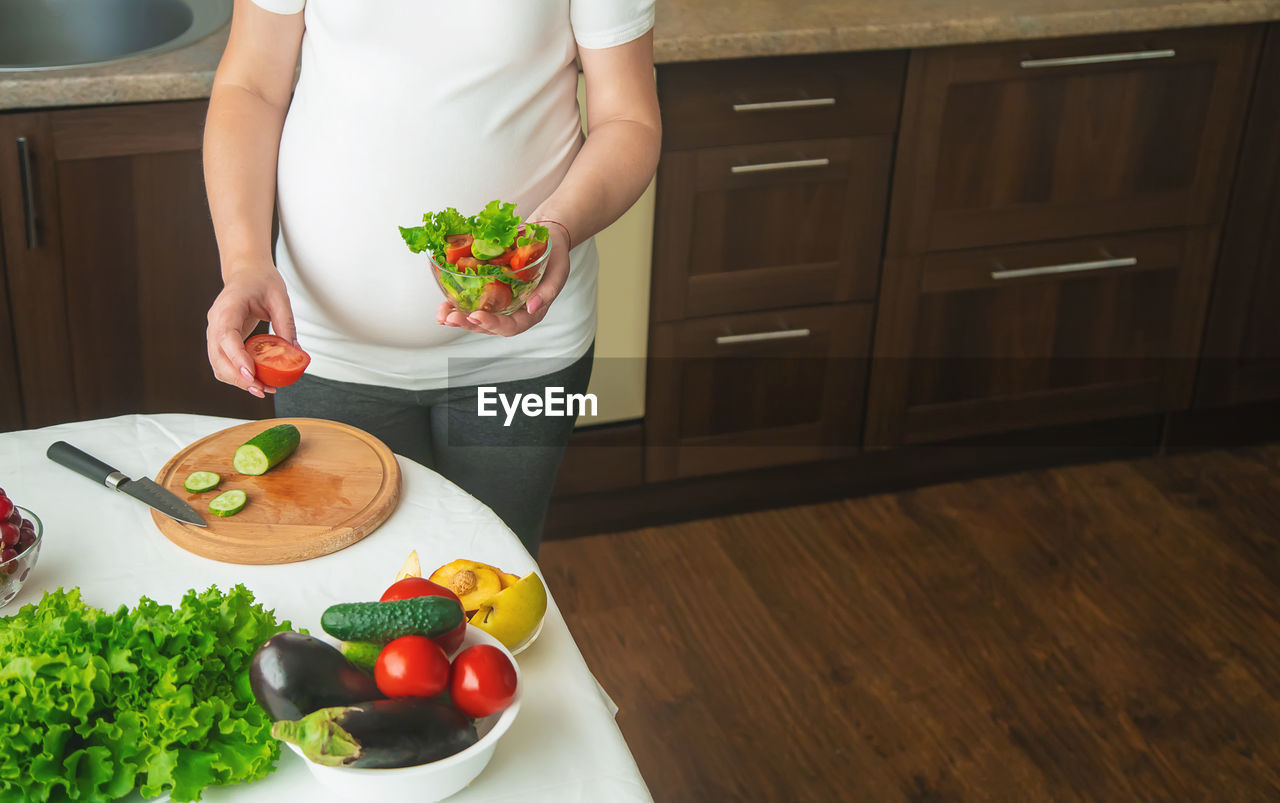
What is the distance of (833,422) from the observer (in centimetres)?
238

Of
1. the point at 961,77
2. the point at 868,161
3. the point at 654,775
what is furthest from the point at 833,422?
the point at 654,775

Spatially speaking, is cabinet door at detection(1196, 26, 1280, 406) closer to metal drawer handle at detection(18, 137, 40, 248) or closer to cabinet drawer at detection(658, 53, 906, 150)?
cabinet drawer at detection(658, 53, 906, 150)

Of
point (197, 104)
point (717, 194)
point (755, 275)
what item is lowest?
point (755, 275)

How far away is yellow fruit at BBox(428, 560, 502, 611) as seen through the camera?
3.15ft

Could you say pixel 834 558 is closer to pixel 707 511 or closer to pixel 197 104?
pixel 707 511

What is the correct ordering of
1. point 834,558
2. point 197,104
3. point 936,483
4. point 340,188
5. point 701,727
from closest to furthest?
point 340,188
point 197,104
point 701,727
point 834,558
point 936,483

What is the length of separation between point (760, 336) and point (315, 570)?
1.29 metres

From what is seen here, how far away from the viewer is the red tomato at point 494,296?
3.57 ft

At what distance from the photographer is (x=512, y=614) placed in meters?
0.95

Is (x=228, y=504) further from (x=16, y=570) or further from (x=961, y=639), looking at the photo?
(x=961, y=639)

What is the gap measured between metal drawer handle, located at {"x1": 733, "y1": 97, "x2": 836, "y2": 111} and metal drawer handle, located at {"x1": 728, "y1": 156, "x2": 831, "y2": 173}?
92mm

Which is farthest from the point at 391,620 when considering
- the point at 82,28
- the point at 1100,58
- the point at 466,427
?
the point at 1100,58

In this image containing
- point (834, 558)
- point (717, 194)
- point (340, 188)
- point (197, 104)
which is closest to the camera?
point (340, 188)

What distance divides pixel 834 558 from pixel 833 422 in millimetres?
253
